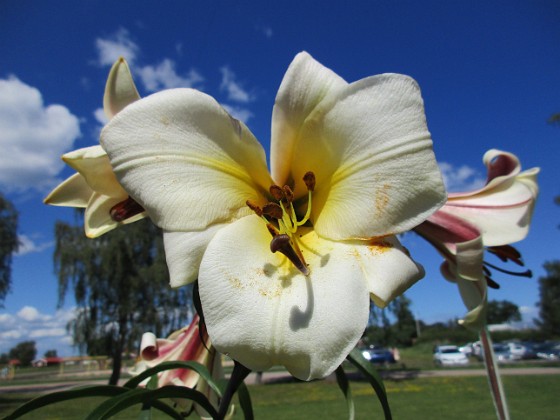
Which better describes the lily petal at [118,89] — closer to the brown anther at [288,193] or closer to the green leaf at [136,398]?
the brown anther at [288,193]

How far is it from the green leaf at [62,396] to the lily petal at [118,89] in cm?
43

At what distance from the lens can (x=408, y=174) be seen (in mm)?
527

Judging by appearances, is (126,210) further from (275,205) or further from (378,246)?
(378,246)

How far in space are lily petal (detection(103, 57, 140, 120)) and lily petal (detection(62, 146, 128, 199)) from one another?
2.7 inches

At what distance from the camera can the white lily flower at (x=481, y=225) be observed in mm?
683

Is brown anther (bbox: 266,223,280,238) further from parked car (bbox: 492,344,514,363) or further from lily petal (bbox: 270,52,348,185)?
parked car (bbox: 492,344,514,363)

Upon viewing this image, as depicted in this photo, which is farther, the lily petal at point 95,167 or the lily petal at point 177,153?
the lily petal at point 95,167

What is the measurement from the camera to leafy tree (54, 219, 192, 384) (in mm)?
13656

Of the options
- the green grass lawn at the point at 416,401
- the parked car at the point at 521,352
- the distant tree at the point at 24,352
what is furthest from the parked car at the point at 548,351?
the distant tree at the point at 24,352

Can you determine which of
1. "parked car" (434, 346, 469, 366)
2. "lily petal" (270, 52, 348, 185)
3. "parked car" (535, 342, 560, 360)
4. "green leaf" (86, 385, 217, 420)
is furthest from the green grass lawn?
"parked car" (535, 342, 560, 360)

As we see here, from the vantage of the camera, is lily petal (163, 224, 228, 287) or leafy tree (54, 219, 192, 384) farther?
leafy tree (54, 219, 192, 384)

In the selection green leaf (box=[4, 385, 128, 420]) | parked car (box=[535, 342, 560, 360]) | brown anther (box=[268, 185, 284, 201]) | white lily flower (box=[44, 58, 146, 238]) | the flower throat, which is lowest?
parked car (box=[535, 342, 560, 360])

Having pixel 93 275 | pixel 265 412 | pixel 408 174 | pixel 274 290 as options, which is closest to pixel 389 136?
pixel 408 174

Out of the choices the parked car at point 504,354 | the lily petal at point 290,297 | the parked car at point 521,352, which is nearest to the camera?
the lily petal at point 290,297
